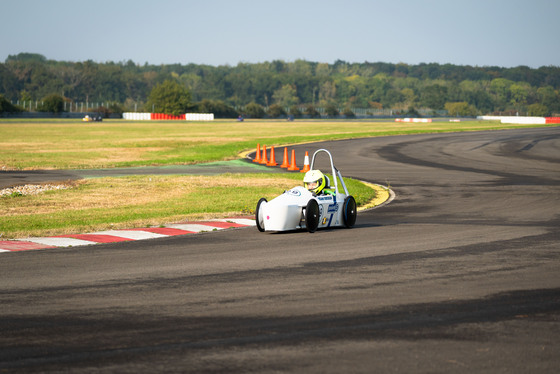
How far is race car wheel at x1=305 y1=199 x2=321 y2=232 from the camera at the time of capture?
14.1m

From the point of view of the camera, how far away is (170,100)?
139m

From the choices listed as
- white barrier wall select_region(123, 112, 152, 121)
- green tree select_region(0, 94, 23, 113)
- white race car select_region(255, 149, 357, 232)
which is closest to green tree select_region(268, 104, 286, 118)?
white barrier wall select_region(123, 112, 152, 121)

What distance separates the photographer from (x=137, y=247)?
13008mm

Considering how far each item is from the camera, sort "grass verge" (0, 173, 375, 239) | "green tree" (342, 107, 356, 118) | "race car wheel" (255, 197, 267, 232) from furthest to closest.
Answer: "green tree" (342, 107, 356, 118) → "grass verge" (0, 173, 375, 239) → "race car wheel" (255, 197, 267, 232)

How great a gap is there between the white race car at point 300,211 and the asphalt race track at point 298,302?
25 centimetres

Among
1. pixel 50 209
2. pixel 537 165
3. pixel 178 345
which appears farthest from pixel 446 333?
pixel 537 165

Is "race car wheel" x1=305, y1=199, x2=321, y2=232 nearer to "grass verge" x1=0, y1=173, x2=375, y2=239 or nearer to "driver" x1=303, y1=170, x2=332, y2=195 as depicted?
"driver" x1=303, y1=170, x2=332, y2=195

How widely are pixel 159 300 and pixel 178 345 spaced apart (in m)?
1.91

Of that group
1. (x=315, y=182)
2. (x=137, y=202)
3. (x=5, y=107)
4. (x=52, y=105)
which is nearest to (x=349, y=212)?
(x=315, y=182)

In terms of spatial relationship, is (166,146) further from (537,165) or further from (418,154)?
(537,165)

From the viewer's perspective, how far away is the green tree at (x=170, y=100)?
136m

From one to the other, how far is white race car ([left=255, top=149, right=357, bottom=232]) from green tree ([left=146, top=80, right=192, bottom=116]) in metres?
121

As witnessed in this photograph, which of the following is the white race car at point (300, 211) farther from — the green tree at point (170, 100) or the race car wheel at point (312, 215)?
the green tree at point (170, 100)

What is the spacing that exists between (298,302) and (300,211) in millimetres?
5794
